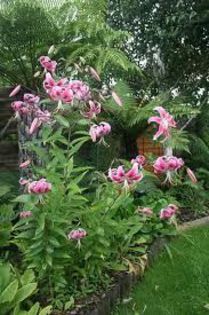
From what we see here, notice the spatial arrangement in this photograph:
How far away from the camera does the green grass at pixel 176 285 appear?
373 centimetres

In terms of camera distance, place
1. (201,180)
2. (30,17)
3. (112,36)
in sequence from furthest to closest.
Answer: (201,180), (112,36), (30,17)

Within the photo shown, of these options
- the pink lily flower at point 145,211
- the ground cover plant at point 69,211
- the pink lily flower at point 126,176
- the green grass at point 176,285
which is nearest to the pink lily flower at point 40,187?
the ground cover plant at point 69,211

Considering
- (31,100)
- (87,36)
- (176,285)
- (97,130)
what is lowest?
(176,285)

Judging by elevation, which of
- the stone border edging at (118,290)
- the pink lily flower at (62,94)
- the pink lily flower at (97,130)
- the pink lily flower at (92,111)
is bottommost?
the stone border edging at (118,290)

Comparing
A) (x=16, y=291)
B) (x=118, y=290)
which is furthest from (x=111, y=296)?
(x=16, y=291)

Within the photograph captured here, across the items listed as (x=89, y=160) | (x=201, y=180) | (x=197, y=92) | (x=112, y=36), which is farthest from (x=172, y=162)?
(x=197, y=92)

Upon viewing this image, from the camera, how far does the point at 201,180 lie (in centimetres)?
684

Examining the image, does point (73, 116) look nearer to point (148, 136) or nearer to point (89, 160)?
point (89, 160)

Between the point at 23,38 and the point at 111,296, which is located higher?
the point at 23,38

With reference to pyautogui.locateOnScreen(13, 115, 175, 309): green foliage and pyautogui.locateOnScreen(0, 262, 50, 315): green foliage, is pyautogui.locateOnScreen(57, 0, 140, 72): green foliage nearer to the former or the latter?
pyautogui.locateOnScreen(13, 115, 175, 309): green foliage

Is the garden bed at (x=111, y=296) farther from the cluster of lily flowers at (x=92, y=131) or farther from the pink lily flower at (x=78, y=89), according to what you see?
the pink lily flower at (x=78, y=89)

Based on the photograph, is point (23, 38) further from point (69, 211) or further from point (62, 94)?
point (69, 211)

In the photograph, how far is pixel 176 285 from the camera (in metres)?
4.13

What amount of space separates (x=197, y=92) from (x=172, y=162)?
16.7ft
